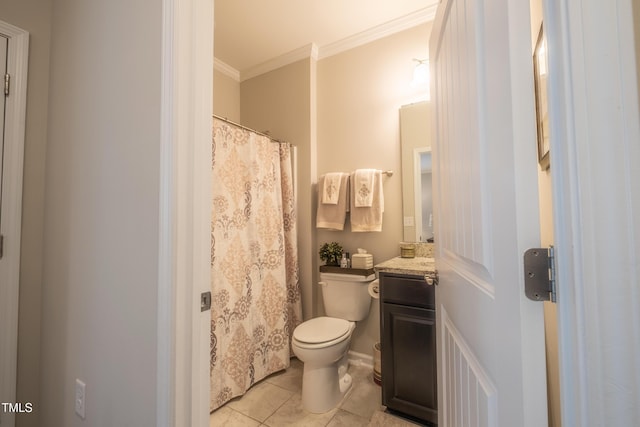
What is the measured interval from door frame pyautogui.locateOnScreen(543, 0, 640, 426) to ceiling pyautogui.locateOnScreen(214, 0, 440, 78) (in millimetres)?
1991

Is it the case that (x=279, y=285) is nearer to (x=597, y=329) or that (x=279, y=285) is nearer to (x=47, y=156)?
(x=47, y=156)

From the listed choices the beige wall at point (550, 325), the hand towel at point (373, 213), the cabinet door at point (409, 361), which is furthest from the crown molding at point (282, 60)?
the cabinet door at point (409, 361)

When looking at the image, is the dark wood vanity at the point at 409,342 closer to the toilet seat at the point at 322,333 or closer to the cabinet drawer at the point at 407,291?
the cabinet drawer at the point at 407,291

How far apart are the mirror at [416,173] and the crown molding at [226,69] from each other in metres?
1.80

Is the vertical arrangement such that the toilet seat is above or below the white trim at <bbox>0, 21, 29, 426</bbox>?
below

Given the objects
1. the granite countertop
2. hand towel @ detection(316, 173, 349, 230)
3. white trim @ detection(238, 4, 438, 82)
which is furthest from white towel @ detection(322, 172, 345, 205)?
white trim @ detection(238, 4, 438, 82)

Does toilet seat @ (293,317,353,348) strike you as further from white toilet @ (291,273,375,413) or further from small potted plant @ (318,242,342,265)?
small potted plant @ (318,242,342,265)

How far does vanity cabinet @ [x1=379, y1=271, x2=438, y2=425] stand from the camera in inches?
53.4

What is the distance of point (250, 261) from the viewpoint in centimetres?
191

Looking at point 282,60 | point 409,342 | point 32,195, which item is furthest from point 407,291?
point 282,60

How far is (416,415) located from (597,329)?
4.63 ft

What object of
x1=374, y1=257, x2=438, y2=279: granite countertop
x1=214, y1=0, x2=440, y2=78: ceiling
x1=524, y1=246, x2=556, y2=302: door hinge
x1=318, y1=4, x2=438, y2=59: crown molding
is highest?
x1=214, y1=0, x2=440, y2=78: ceiling

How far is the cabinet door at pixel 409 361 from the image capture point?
135 centimetres

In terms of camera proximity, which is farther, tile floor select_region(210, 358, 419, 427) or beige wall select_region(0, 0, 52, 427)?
tile floor select_region(210, 358, 419, 427)
